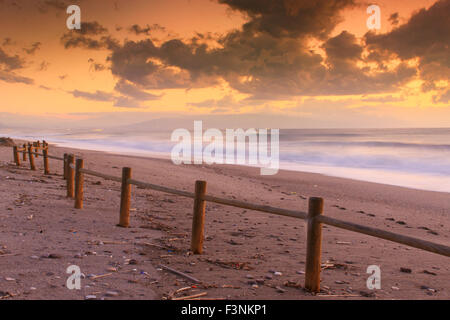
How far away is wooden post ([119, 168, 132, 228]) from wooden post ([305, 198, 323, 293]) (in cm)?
409

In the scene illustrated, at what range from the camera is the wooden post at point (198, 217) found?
5.89 meters

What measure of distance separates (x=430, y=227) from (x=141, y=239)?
277 inches

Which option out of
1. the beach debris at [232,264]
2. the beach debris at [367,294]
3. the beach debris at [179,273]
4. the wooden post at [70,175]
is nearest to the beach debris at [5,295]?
the beach debris at [179,273]

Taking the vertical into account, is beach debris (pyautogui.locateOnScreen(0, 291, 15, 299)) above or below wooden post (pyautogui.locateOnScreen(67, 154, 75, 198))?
below

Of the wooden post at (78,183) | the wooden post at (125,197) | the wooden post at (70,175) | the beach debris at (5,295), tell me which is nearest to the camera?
the beach debris at (5,295)

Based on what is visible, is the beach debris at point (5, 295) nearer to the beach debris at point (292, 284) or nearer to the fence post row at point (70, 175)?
the beach debris at point (292, 284)

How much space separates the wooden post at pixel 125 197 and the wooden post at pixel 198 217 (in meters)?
1.99

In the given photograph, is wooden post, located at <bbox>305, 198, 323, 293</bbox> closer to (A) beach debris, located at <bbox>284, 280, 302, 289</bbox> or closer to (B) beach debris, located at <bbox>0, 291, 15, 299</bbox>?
(A) beach debris, located at <bbox>284, 280, 302, 289</bbox>

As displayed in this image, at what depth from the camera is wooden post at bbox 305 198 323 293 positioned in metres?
4.44

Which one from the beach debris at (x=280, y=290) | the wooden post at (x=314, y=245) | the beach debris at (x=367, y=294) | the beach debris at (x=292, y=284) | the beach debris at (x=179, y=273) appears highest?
the wooden post at (x=314, y=245)

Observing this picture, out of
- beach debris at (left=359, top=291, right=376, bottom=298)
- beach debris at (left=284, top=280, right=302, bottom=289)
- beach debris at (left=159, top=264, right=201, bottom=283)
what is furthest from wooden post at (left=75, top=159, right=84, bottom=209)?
beach debris at (left=359, top=291, right=376, bottom=298)

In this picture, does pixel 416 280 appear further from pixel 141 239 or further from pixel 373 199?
pixel 373 199

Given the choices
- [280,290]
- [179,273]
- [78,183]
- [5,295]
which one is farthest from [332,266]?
[78,183]

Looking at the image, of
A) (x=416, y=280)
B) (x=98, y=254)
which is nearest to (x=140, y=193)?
(x=98, y=254)
